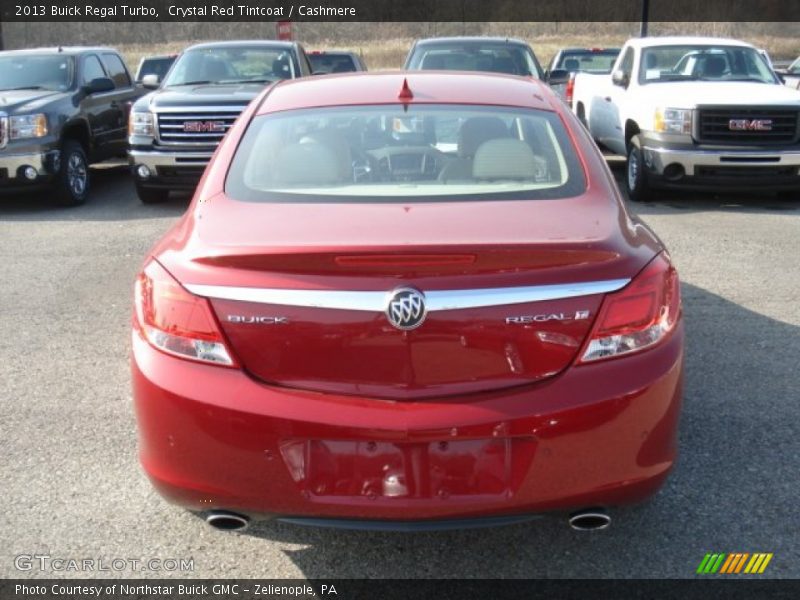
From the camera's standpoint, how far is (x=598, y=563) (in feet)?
11.1

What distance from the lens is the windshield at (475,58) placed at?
12.3m

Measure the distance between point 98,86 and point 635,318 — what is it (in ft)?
33.7

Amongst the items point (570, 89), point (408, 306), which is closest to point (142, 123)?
point (570, 89)

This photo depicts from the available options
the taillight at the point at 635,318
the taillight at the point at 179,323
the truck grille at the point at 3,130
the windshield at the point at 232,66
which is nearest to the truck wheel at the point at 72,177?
the truck grille at the point at 3,130

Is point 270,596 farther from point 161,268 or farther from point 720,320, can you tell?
point 720,320

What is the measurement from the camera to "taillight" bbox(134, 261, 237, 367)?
2.87 meters

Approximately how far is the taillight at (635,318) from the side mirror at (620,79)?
906 cm

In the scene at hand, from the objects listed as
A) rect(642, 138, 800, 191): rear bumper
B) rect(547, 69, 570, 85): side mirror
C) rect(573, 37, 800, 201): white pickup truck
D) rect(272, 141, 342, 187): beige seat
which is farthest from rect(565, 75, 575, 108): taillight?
rect(272, 141, 342, 187): beige seat

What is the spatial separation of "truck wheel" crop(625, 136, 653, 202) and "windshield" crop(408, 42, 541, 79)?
2105mm

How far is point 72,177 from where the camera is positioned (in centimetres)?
1102

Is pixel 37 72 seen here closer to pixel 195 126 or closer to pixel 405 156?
pixel 195 126
